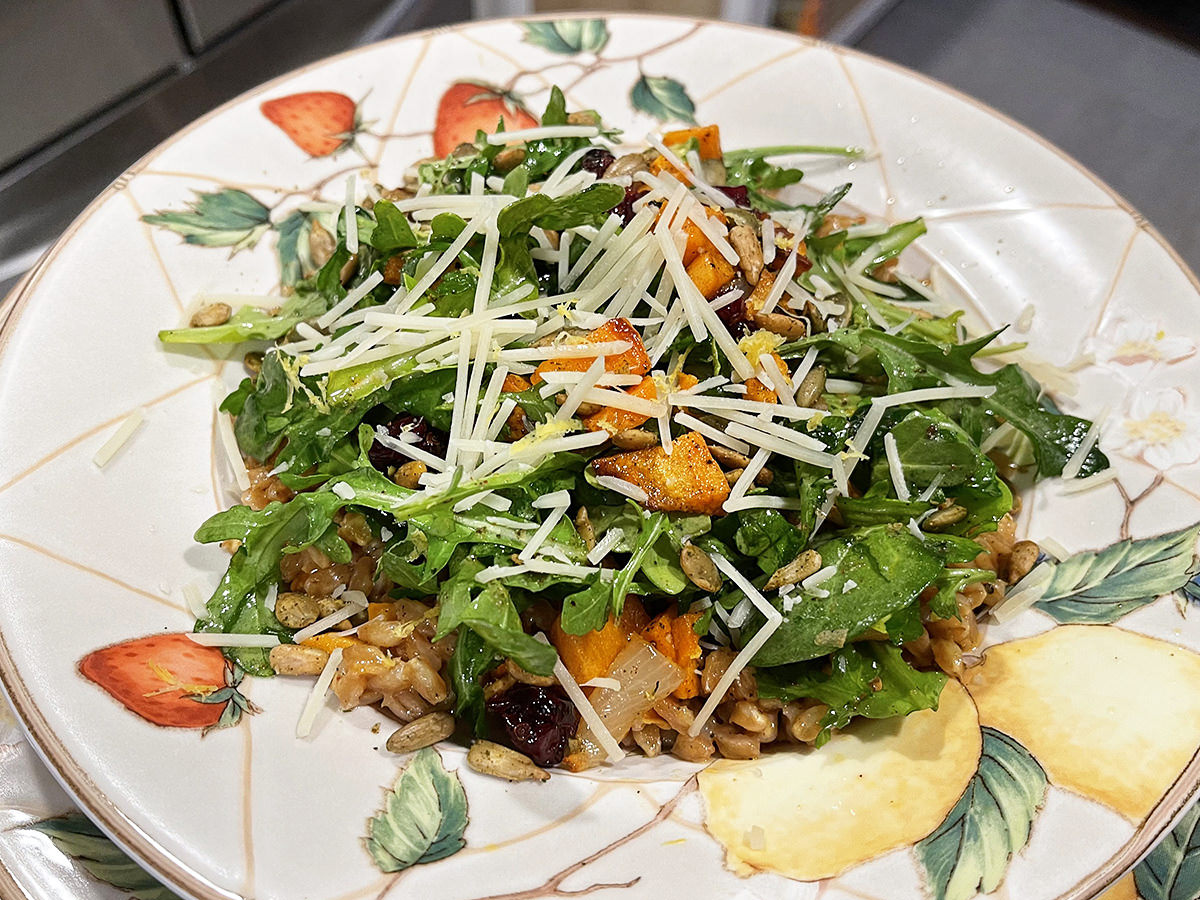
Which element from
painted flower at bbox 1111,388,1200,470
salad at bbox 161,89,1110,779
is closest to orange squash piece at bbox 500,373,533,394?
salad at bbox 161,89,1110,779

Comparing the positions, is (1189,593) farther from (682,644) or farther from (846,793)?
(682,644)

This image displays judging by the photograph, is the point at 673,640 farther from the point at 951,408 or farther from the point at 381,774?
the point at 951,408

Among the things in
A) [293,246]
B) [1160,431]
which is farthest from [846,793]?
[293,246]

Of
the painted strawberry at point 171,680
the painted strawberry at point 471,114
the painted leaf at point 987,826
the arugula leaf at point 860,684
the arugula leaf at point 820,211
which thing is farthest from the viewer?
the painted strawberry at point 471,114

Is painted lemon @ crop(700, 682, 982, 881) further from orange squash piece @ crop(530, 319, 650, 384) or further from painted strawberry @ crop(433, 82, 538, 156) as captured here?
painted strawberry @ crop(433, 82, 538, 156)

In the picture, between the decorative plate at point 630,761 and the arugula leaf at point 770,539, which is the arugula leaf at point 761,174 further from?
the arugula leaf at point 770,539

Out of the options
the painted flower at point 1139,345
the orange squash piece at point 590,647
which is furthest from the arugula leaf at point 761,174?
the orange squash piece at point 590,647
